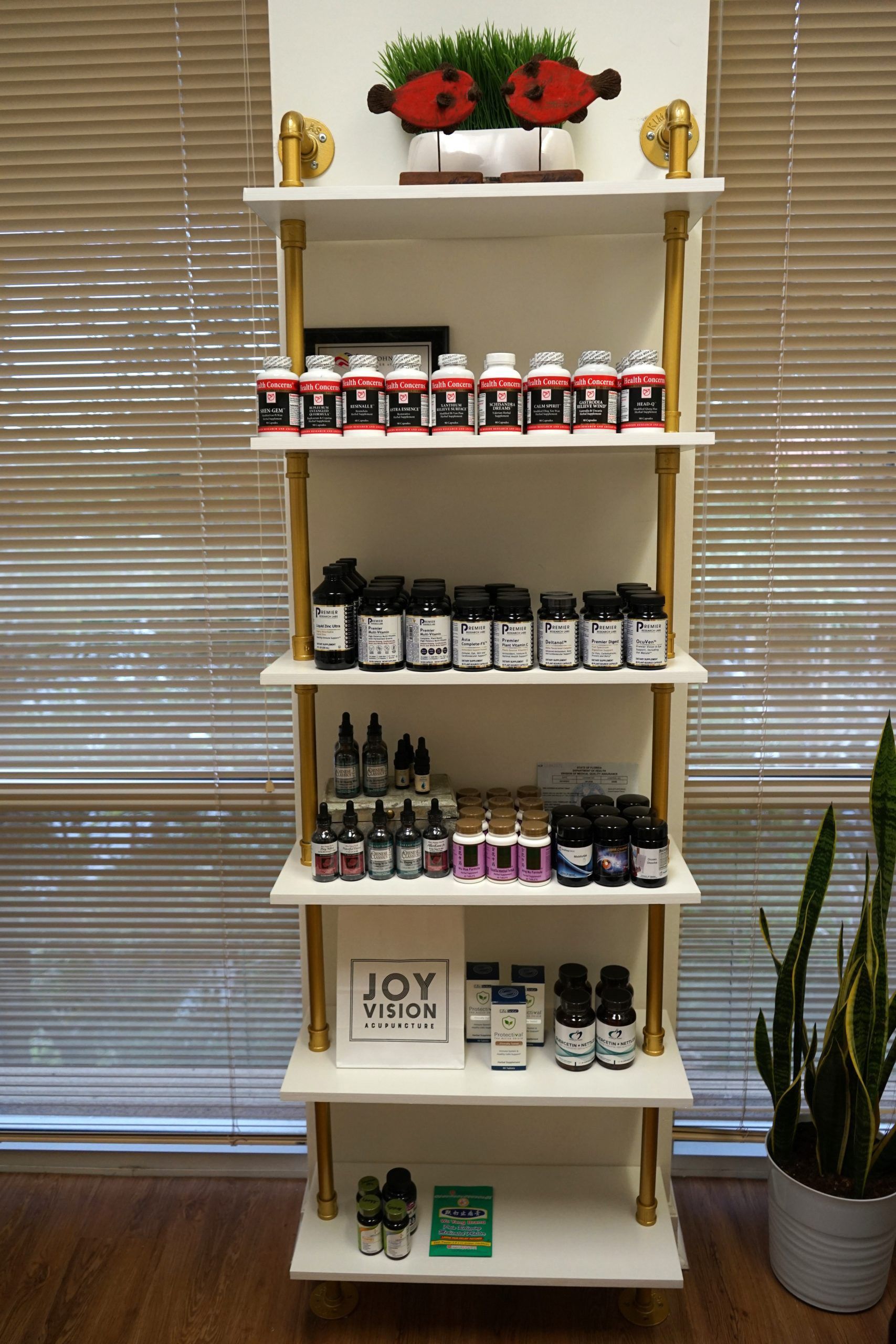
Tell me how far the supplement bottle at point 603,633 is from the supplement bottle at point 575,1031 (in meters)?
0.61

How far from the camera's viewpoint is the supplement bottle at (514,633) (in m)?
1.49

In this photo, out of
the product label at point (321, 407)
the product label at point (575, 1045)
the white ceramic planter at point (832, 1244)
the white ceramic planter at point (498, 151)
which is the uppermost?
the white ceramic planter at point (498, 151)

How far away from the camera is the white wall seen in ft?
5.32

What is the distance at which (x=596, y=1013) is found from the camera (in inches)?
66.5

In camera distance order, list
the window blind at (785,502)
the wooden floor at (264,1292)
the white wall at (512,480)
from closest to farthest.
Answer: the white wall at (512,480) → the wooden floor at (264,1292) → the window blind at (785,502)

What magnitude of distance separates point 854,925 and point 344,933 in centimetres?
121

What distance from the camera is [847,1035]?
164 centimetres

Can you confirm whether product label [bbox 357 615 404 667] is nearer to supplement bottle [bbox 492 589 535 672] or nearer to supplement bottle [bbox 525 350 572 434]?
supplement bottle [bbox 492 589 535 672]

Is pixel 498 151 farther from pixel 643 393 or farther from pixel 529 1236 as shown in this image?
pixel 529 1236

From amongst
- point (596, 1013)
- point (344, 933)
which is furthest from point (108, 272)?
point (596, 1013)

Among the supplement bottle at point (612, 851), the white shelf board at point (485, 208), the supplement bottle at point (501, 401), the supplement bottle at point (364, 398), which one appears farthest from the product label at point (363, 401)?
the supplement bottle at point (612, 851)

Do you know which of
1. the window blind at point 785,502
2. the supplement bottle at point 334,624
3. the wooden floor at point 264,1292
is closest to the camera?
the supplement bottle at point 334,624

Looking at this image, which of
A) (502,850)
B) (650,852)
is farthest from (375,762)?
(650,852)

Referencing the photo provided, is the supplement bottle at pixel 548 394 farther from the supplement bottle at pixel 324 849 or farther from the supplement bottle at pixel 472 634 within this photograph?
the supplement bottle at pixel 324 849
